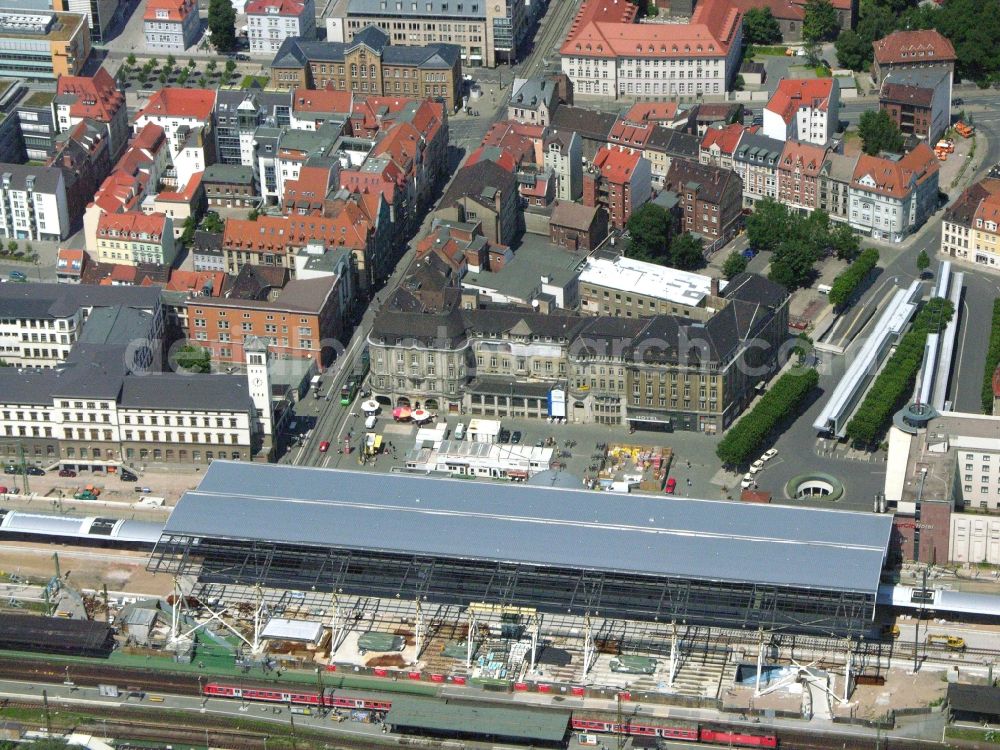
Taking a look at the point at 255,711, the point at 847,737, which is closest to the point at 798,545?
the point at 847,737

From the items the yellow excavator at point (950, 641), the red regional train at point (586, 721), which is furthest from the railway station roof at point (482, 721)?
the yellow excavator at point (950, 641)

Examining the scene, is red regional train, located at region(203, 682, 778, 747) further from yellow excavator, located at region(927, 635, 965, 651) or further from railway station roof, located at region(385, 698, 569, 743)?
yellow excavator, located at region(927, 635, 965, 651)

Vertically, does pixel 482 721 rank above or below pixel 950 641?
below

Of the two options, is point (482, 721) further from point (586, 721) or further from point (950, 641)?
point (950, 641)

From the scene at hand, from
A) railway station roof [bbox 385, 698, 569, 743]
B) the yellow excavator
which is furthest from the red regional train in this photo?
the yellow excavator

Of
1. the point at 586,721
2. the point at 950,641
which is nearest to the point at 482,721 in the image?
the point at 586,721
